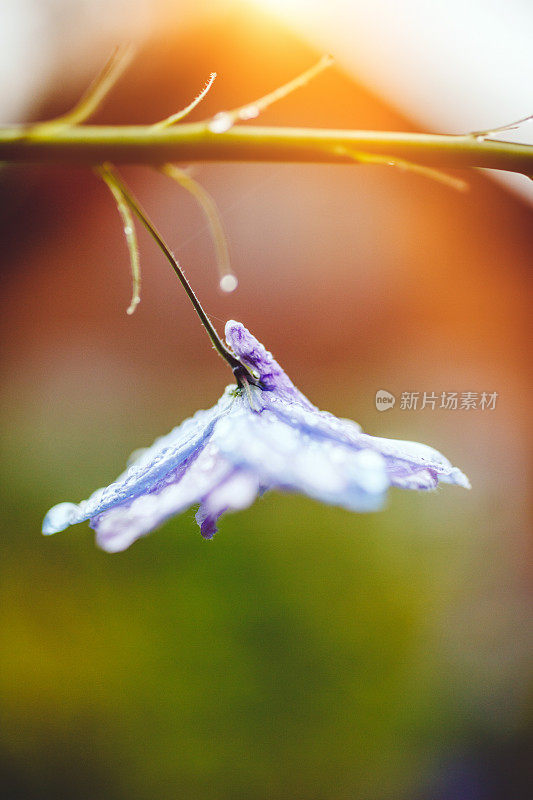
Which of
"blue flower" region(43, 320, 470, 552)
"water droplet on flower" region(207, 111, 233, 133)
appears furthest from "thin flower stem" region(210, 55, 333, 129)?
"blue flower" region(43, 320, 470, 552)

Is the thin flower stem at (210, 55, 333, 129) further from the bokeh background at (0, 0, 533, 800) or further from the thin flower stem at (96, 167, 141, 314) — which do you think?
the bokeh background at (0, 0, 533, 800)

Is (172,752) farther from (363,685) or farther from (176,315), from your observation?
(176,315)

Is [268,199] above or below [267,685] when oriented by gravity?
above

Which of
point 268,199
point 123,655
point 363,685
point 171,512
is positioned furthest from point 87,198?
point 171,512

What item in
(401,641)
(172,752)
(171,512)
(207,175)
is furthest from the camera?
(207,175)

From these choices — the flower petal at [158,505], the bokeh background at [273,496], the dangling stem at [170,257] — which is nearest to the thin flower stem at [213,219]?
the dangling stem at [170,257]

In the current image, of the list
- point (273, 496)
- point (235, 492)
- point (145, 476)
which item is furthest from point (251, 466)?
point (273, 496)

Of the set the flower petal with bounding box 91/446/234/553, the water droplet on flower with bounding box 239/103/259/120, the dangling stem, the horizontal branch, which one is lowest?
Result: the flower petal with bounding box 91/446/234/553
